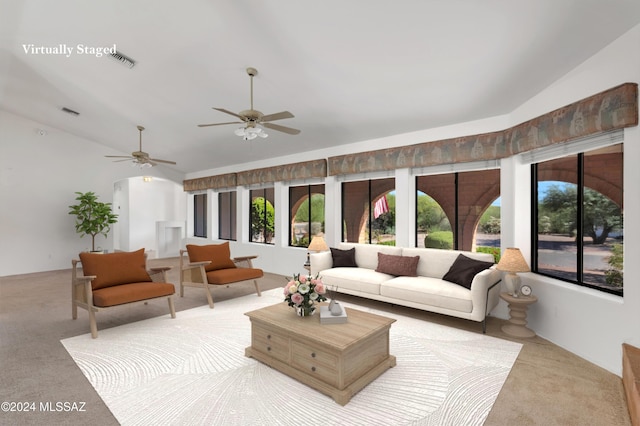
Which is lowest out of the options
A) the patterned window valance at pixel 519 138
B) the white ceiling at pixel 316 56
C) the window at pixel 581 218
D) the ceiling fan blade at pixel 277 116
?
the window at pixel 581 218

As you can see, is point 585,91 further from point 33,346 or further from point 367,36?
point 33,346

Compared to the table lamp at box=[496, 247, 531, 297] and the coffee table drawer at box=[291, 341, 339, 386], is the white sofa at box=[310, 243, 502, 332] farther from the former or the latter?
the coffee table drawer at box=[291, 341, 339, 386]

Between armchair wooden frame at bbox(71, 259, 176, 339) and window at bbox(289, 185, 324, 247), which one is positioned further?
window at bbox(289, 185, 324, 247)

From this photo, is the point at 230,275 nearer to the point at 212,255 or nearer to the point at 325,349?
the point at 212,255

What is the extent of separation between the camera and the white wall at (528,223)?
2.59 metres

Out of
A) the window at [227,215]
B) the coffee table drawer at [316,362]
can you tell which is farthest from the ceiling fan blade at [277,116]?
the window at [227,215]

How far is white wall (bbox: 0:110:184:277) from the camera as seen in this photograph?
727 cm

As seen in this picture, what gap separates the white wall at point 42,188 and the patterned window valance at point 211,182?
1944 mm

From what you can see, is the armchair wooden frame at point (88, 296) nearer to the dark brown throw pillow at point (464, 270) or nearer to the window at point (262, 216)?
the window at point (262, 216)

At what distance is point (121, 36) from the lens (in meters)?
3.84

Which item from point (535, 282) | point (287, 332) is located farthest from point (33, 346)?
point (535, 282)

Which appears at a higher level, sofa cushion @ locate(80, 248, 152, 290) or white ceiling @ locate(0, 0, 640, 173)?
white ceiling @ locate(0, 0, 640, 173)

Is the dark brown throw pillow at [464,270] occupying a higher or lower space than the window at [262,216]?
lower
